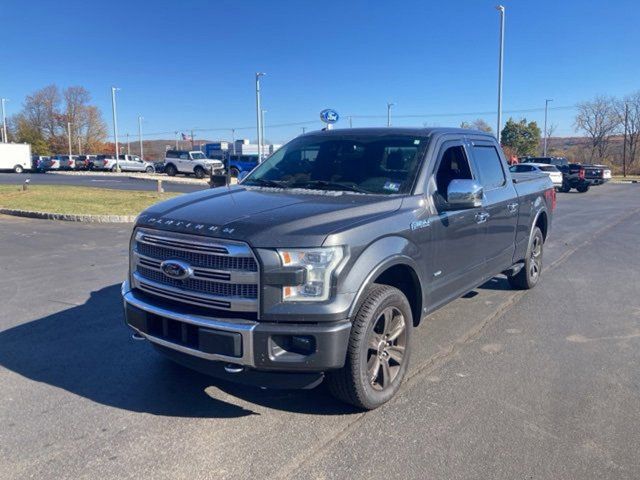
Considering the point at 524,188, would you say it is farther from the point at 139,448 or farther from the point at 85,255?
the point at 85,255

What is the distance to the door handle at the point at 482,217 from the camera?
502 cm

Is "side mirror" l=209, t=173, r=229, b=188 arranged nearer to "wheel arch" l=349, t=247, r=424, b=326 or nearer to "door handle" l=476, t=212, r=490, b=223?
"wheel arch" l=349, t=247, r=424, b=326

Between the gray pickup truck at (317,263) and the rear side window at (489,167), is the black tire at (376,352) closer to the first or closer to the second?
the gray pickup truck at (317,263)

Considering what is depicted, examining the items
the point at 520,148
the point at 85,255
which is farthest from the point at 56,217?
the point at 520,148

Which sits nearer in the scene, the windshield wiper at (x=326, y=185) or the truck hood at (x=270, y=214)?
the truck hood at (x=270, y=214)

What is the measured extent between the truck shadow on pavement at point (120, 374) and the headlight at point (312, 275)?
3.14 ft

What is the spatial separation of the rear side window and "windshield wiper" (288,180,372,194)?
1.65 m

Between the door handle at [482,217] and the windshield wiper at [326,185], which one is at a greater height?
the windshield wiper at [326,185]

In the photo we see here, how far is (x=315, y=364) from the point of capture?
3.25m

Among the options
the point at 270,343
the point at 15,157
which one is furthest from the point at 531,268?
the point at 15,157

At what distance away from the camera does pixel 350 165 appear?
4629mm

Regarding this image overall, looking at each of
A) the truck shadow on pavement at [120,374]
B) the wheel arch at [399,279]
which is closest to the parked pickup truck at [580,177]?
the wheel arch at [399,279]

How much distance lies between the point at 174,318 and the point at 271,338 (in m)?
0.69

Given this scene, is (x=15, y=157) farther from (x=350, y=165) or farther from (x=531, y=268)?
(x=350, y=165)
